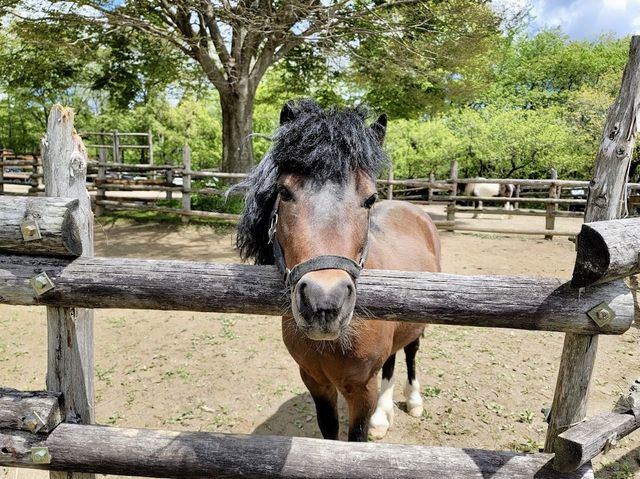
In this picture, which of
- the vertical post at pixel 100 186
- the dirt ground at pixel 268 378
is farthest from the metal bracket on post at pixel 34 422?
the vertical post at pixel 100 186

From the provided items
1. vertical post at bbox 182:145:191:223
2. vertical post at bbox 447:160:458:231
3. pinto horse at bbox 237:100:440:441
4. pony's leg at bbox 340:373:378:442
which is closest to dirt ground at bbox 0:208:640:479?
pony's leg at bbox 340:373:378:442

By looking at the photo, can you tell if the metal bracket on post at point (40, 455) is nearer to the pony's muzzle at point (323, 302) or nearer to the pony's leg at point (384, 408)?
the pony's muzzle at point (323, 302)

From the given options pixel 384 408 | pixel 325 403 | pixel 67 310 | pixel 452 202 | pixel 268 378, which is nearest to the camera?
pixel 67 310

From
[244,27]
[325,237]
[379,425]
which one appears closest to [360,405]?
[379,425]

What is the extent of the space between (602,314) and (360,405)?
134cm

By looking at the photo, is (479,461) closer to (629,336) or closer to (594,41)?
(629,336)

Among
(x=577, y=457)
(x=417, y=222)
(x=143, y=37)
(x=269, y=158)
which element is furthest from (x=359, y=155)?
(x=143, y=37)

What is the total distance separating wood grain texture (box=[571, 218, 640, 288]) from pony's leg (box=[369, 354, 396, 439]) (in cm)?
217

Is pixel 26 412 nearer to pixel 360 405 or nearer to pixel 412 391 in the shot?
pixel 360 405

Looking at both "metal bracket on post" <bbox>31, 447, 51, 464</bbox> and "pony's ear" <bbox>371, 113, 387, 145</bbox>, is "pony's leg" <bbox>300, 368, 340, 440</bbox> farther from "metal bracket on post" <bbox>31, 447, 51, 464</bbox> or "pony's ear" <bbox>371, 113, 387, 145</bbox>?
"pony's ear" <bbox>371, 113, 387, 145</bbox>

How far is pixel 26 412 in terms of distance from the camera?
6.06ft

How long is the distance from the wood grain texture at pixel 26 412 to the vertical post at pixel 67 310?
10cm

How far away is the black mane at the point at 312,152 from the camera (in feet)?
5.86

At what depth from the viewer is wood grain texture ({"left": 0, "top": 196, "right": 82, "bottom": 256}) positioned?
1729 mm
